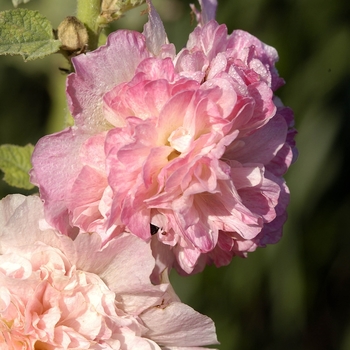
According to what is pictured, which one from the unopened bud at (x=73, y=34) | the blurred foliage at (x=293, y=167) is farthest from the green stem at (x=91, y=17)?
the blurred foliage at (x=293, y=167)

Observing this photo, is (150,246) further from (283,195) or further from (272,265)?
(272,265)

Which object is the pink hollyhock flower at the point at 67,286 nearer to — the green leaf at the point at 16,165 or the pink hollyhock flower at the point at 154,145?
the pink hollyhock flower at the point at 154,145

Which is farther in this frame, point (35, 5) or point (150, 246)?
point (35, 5)

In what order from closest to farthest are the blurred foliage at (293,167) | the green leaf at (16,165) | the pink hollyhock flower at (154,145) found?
1. the pink hollyhock flower at (154,145)
2. the green leaf at (16,165)
3. the blurred foliage at (293,167)

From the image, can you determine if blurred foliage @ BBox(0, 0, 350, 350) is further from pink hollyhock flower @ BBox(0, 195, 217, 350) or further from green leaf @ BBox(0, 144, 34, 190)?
pink hollyhock flower @ BBox(0, 195, 217, 350)

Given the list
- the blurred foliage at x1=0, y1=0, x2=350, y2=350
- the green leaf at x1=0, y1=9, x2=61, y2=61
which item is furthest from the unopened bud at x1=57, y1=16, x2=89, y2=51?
the blurred foliage at x1=0, y1=0, x2=350, y2=350

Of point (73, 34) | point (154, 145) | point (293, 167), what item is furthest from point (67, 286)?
point (293, 167)

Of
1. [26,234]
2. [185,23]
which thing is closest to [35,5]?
[185,23]

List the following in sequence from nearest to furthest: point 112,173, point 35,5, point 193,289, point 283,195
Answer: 1. point 112,173
2. point 283,195
3. point 193,289
4. point 35,5
